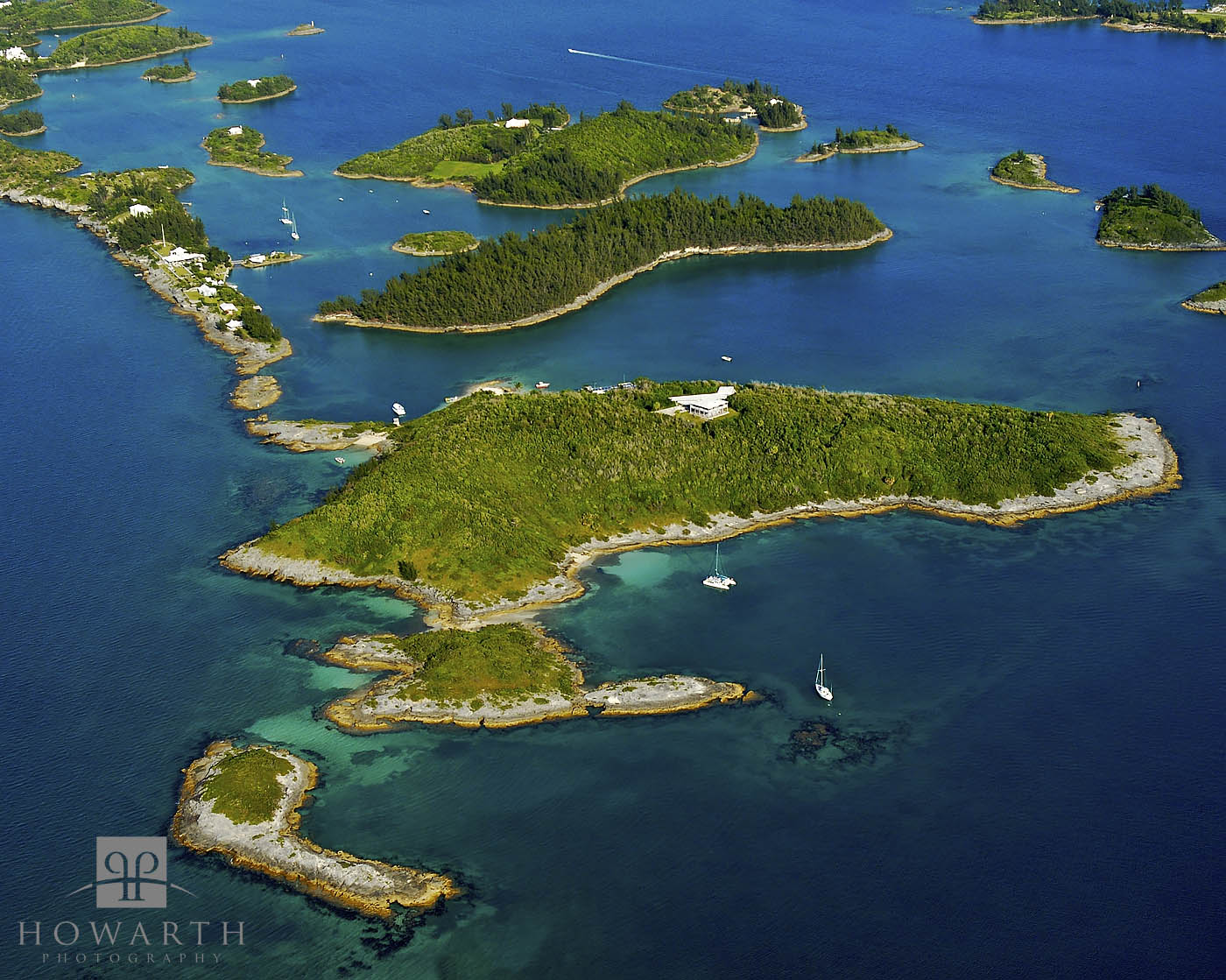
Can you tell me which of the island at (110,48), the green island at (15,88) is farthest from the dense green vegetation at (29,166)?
the island at (110,48)

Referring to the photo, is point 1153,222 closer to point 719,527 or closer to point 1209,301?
point 1209,301

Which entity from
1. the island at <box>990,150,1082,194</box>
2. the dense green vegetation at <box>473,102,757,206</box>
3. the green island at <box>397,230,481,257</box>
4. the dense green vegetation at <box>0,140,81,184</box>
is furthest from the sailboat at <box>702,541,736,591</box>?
the dense green vegetation at <box>0,140,81,184</box>

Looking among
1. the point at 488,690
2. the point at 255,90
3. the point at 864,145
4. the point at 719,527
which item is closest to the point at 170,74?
the point at 255,90

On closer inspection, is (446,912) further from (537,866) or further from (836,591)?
(836,591)

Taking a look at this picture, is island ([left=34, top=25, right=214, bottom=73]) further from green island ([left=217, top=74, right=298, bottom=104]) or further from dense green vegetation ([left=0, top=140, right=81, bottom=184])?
dense green vegetation ([left=0, top=140, right=81, bottom=184])

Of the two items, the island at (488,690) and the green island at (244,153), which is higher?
the green island at (244,153)

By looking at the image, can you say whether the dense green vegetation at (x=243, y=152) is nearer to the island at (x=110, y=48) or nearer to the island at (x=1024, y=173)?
the island at (x=110, y=48)

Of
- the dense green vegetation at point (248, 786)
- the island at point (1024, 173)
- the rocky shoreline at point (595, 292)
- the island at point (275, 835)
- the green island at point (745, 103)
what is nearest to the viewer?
the island at point (275, 835)
